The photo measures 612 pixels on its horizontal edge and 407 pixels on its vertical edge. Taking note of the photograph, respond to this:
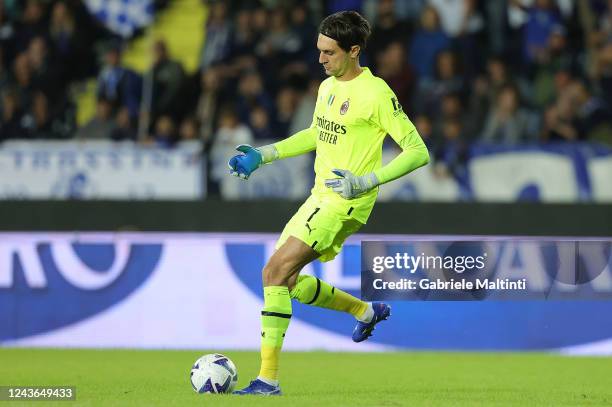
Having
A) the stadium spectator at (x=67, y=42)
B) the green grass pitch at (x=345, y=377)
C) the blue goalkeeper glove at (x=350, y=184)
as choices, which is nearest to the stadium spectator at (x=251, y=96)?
the stadium spectator at (x=67, y=42)

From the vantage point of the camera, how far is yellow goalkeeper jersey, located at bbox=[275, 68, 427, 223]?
7.50 meters

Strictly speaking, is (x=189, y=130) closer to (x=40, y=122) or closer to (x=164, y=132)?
(x=164, y=132)

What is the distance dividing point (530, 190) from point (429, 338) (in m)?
2.13

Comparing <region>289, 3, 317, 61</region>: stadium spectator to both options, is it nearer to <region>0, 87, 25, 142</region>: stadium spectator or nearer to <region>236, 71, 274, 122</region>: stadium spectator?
<region>236, 71, 274, 122</region>: stadium spectator

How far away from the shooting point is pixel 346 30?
24.4 ft

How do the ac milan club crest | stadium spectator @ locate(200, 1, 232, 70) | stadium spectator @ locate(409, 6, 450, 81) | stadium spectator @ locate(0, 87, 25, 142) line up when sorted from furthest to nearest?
stadium spectator @ locate(200, 1, 232, 70)
stadium spectator @ locate(409, 6, 450, 81)
stadium spectator @ locate(0, 87, 25, 142)
the ac milan club crest

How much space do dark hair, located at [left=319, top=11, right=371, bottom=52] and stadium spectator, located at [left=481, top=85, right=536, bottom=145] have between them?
5.54m

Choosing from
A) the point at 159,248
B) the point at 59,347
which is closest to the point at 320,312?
the point at 159,248

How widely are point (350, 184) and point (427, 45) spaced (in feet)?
22.2

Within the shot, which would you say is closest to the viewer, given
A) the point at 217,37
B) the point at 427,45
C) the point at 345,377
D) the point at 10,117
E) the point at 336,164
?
the point at 336,164

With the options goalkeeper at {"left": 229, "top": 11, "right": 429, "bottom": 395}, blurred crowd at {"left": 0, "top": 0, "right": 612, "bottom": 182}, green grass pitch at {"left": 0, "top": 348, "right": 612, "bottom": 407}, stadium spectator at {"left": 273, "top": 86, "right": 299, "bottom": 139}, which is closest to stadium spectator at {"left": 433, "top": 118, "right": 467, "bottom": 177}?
blurred crowd at {"left": 0, "top": 0, "right": 612, "bottom": 182}

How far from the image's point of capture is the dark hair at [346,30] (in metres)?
7.44

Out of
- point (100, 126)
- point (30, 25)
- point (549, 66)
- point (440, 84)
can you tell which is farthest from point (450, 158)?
point (30, 25)

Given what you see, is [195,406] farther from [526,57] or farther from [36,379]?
[526,57]
